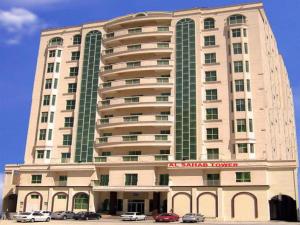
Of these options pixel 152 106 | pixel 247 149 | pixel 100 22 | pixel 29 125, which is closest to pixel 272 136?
pixel 247 149

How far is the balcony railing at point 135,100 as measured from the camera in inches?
2793

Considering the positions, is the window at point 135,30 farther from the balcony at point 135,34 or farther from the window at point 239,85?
the window at point 239,85

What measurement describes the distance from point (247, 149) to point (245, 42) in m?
19.4

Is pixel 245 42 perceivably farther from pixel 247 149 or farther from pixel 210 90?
pixel 247 149

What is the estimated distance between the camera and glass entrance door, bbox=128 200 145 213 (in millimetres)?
68250

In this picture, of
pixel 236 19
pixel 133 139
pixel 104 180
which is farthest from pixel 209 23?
pixel 104 180

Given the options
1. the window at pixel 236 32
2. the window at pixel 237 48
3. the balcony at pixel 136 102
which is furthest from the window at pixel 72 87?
the window at pixel 236 32

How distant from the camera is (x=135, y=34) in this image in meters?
76.7

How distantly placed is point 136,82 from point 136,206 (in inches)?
896

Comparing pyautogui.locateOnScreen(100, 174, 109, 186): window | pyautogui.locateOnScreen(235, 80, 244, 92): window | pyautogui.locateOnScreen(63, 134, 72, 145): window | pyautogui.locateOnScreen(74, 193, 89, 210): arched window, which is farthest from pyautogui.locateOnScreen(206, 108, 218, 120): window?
pyautogui.locateOnScreen(63, 134, 72, 145): window

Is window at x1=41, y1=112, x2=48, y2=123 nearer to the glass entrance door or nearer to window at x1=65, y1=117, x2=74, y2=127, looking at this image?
window at x1=65, y1=117, x2=74, y2=127

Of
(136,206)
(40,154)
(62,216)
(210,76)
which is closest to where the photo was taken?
(62,216)

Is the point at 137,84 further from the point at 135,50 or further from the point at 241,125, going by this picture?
the point at 241,125

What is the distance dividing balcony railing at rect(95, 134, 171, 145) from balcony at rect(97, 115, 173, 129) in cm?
205
